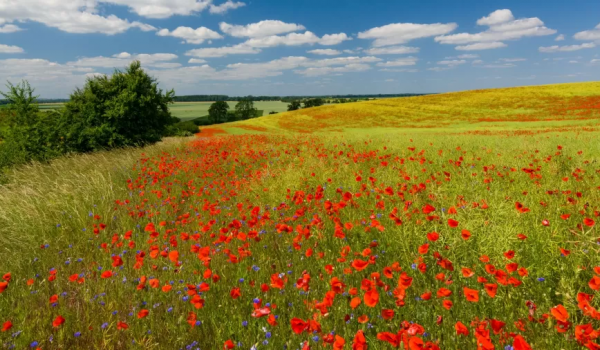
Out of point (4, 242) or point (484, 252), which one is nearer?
point (484, 252)

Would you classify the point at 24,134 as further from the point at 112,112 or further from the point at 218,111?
the point at 218,111

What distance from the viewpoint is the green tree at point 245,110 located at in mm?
94363

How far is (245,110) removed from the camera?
9625 centimetres

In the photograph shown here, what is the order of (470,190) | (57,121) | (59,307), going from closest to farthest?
(59,307) → (470,190) → (57,121)

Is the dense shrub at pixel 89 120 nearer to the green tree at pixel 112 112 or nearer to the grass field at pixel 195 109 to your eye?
the green tree at pixel 112 112

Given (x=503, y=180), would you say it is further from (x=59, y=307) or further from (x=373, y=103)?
(x=373, y=103)

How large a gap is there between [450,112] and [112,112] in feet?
130

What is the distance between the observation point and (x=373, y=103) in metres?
50.9

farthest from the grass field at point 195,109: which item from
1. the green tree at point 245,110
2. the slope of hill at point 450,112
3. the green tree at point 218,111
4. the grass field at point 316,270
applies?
the grass field at point 316,270

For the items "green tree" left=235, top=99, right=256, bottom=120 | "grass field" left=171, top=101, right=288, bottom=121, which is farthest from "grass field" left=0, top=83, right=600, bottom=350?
"green tree" left=235, top=99, right=256, bottom=120

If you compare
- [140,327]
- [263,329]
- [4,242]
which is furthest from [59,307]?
[4,242]

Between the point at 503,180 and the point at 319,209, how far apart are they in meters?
3.50

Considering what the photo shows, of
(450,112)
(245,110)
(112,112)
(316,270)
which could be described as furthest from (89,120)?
(245,110)

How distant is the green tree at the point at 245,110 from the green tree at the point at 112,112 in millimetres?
78010
